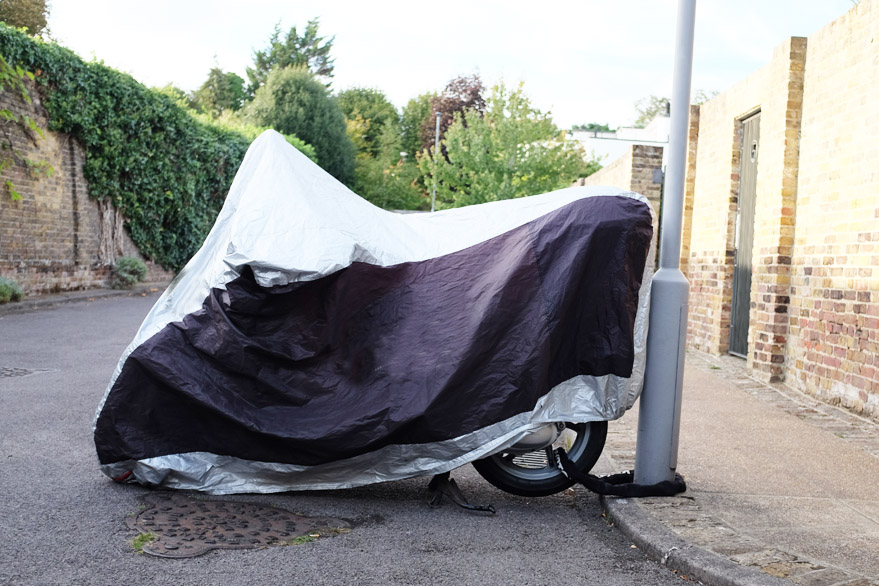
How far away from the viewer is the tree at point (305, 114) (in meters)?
42.1

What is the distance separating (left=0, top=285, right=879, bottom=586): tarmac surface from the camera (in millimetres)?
3338

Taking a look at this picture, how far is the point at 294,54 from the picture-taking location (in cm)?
6141

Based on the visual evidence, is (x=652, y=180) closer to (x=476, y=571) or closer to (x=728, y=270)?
(x=728, y=270)

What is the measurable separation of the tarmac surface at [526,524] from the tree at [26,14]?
32200mm

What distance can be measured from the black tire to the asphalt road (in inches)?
4.0

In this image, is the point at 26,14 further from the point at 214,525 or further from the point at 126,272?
the point at 214,525

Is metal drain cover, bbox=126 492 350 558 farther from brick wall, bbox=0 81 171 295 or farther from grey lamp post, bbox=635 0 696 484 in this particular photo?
brick wall, bbox=0 81 171 295

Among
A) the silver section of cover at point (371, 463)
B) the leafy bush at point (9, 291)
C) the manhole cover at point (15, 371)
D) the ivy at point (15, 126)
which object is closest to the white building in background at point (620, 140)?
the ivy at point (15, 126)

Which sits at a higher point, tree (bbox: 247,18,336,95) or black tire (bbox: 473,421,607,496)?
tree (bbox: 247,18,336,95)

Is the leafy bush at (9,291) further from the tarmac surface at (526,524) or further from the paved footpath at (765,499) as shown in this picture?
the paved footpath at (765,499)

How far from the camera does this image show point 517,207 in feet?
15.4

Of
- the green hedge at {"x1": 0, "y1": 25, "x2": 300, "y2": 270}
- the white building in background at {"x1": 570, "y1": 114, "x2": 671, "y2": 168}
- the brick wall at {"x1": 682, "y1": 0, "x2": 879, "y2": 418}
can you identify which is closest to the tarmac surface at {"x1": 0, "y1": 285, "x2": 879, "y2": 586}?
the brick wall at {"x1": 682, "y1": 0, "x2": 879, "y2": 418}

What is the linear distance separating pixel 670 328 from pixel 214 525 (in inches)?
103

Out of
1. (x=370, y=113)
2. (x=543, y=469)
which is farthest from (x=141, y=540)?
(x=370, y=113)
